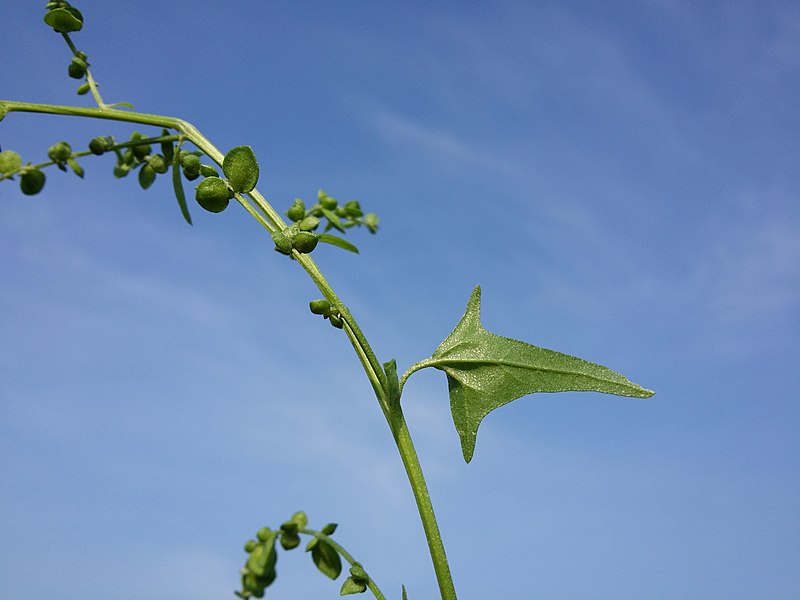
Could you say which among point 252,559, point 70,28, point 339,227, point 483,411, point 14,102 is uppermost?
point 70,28

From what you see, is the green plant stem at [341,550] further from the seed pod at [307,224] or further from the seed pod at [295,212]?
the seed pod at [295,212]

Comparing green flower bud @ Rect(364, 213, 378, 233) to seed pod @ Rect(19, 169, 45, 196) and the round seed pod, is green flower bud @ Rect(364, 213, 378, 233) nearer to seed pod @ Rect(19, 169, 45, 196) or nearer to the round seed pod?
the round seed pod

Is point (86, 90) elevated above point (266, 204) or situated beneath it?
elevated above

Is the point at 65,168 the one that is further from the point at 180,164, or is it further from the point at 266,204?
the point at 266,204

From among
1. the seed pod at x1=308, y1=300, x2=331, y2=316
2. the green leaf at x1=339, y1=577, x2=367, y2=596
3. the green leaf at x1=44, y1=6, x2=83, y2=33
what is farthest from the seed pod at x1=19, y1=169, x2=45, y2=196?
the green leaf at x1=339, y1=577, x2=367, y2=596

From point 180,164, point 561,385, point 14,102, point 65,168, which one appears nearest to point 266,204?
point 180,164

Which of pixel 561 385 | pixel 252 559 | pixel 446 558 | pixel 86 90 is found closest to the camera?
pixel 252 559

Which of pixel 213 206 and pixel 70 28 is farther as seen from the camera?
pixel 70 28

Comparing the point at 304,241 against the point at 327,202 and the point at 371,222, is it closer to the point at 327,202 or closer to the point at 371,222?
the point at 327,202
